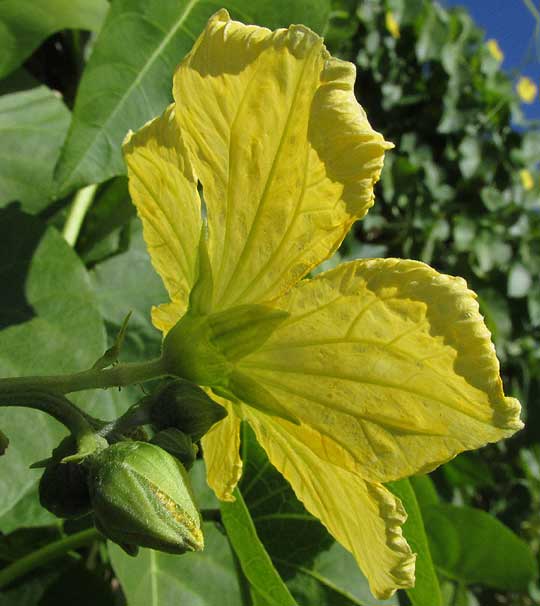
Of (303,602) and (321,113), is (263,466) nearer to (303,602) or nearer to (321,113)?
(303,602)

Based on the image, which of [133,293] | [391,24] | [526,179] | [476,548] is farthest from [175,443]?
[526,179]

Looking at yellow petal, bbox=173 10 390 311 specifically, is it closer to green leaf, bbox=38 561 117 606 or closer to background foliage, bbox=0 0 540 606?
background foliage, bbox=0 0 540 606

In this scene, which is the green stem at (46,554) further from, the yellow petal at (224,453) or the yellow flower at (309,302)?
the yellow flower at (309,302)

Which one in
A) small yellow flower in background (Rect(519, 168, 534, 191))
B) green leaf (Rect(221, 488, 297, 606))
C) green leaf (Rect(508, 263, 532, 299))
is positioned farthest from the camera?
small yellow flower in background (Rect(519, 168, 534, 191))

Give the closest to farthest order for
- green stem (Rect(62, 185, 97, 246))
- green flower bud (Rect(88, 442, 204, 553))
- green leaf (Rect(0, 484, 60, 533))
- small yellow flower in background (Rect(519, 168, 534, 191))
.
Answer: green flower bud (Rect(88, 442, 204, 553)) → green leaf (Rect(0, 484, 60, 533)) → green stem (Rect(62, 185, 97, 246)) → small yellow flower in background (Rect(519, 168, 534, 191))

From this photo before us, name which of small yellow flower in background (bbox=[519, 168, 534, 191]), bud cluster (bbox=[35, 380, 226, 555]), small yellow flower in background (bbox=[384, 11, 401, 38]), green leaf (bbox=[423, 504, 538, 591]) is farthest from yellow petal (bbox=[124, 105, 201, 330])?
Result: small yellow flower in background (bbox=[519, 168, 534, 191])

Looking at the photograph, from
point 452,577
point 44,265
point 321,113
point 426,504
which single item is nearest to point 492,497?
point 452,577

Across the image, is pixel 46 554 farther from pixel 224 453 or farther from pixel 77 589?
pixel 224 453

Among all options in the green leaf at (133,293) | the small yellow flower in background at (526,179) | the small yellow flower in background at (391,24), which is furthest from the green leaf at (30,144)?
the small yellow flower in background at (526,179)
